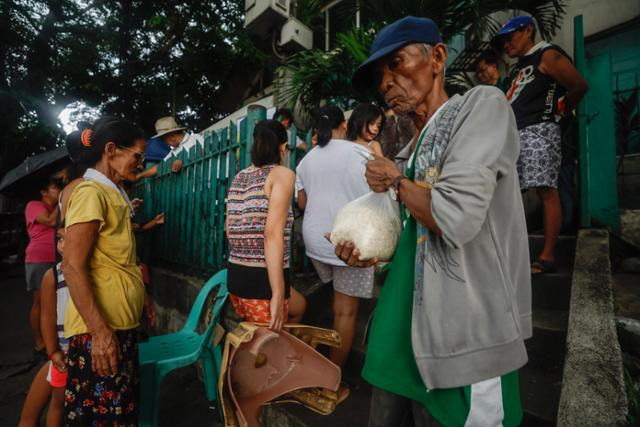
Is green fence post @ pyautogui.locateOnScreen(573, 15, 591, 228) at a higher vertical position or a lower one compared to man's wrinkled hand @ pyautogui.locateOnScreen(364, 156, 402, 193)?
higher

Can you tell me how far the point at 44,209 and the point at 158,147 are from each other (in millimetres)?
1789

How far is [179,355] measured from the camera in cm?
Answer: 245

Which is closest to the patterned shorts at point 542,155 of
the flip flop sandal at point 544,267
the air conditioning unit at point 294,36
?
the flip flop sandal at point 544,267

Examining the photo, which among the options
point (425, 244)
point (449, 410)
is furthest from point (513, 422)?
point (425, 244)

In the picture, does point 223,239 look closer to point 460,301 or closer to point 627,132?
point 460,301

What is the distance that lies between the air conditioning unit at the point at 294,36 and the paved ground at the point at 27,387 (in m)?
7.68

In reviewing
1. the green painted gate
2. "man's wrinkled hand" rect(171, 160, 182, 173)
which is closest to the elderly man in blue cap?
the green painted gate

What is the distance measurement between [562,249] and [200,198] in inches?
148

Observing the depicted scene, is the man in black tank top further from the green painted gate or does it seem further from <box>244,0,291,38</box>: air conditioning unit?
<box>244,0,291,38</box>: air conditioning unit

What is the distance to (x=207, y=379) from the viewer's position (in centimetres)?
261

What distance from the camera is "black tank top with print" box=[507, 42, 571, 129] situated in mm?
2570

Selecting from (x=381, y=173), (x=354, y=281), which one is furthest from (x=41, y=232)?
(x=381, y=173)

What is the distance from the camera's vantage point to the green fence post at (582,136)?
10.2 feet

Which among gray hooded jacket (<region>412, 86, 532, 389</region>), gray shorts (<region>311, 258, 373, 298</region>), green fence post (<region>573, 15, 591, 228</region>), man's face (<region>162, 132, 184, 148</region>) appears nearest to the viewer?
gray hooded jacket (<region>412, 86, 532, 389</region>)
